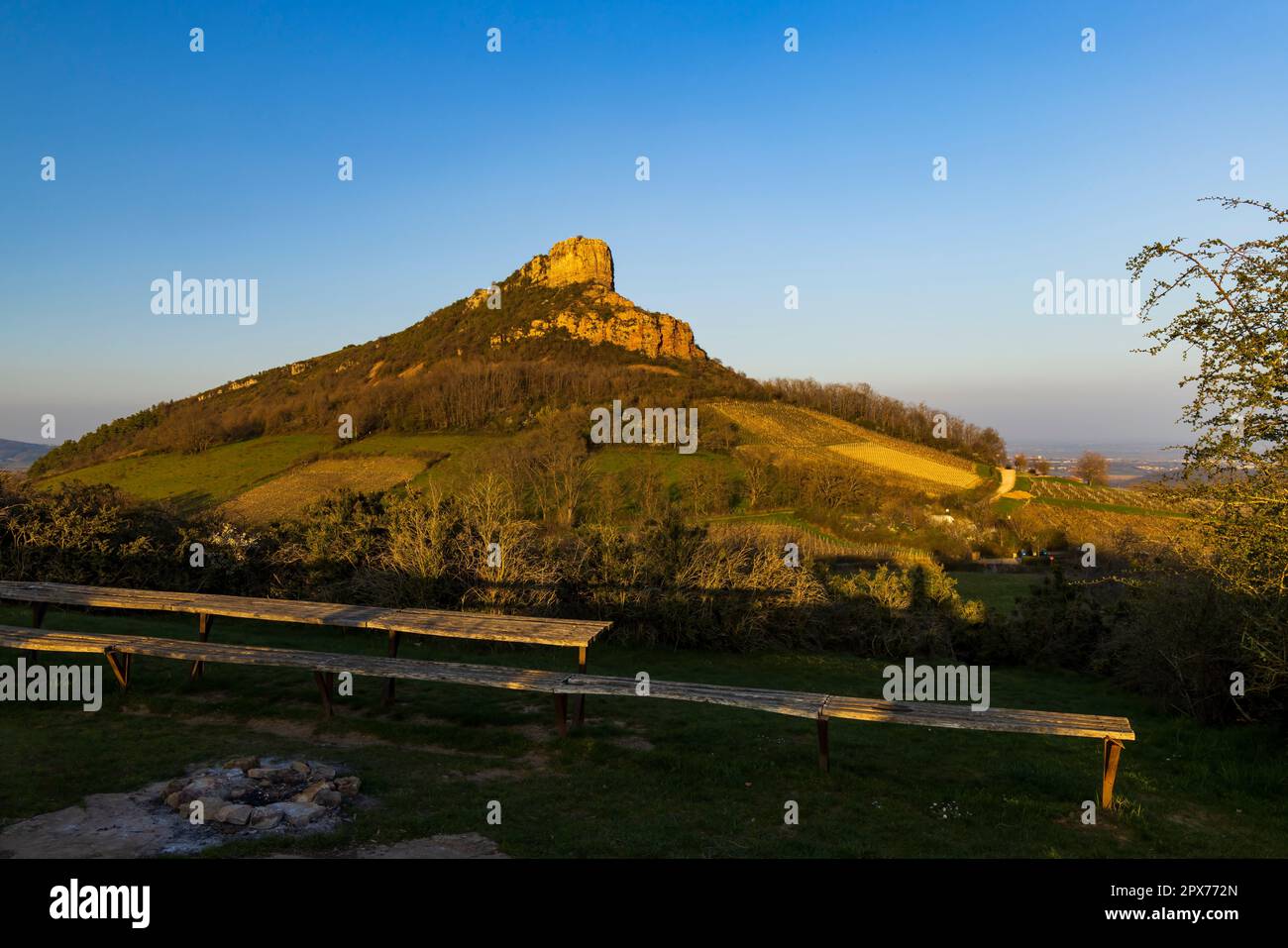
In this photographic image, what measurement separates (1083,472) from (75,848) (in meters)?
68.5

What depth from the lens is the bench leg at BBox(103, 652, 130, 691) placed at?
27.9 ft

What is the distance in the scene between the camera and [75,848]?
15.3 feet

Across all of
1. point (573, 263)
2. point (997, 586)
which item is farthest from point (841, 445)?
point (573, 263)

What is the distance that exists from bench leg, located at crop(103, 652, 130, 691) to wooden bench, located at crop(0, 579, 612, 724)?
29.2 inches

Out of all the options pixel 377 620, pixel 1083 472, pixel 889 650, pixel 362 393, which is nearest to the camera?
pixel 377 620

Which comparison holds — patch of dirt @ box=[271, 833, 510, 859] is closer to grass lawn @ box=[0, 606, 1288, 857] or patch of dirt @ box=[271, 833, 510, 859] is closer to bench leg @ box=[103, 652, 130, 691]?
grass lawn @ box=[0, 606, 1288, 857]

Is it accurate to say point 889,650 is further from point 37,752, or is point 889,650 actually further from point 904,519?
point 904,519

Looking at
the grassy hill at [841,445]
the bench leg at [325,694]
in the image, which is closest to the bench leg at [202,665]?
the bench leg at [325,694]

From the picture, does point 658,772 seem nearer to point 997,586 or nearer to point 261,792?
point 261,792

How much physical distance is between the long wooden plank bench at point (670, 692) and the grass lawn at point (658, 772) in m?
0.45

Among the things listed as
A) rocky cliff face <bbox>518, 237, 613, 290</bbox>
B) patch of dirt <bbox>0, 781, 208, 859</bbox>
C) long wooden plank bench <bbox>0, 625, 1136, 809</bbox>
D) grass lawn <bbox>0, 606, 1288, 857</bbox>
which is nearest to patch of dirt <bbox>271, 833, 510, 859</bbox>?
grass lawn <bbox>0, 606, 1288, 857</bbox>

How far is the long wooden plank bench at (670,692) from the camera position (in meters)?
6.08

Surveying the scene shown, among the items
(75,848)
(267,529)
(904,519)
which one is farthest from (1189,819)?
(904,519)

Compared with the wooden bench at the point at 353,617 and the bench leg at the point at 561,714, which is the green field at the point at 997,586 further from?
the bench leg at the point at 561,714
